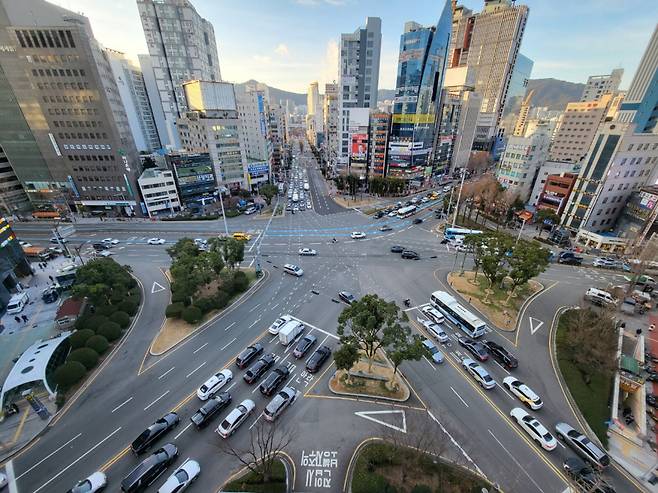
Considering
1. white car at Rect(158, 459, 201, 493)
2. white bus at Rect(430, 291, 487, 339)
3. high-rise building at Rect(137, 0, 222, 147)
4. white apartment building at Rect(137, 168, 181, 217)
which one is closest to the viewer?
white car at Rect(158, 459, 201, 493)

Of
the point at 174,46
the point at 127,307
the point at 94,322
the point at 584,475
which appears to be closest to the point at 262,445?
the point at 584,475

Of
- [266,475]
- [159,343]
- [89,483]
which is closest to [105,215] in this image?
[159,343]

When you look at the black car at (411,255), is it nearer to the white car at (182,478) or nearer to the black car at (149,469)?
the white car at (182,478)

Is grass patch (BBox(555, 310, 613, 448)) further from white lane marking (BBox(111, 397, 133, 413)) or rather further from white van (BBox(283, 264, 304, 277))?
white lane marking (BBox(111, 397, 133, 413))

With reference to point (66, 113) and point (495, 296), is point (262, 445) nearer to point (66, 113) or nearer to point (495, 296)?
point (495, 296)

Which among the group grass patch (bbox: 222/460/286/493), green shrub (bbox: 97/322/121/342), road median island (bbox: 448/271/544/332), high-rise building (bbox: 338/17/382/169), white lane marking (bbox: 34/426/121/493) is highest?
high-rise building (bbox: 338/17/382/169)

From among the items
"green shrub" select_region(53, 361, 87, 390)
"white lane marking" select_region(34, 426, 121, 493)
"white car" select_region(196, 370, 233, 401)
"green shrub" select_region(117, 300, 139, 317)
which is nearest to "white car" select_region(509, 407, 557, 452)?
"white car" select_region(196, 370, 233, 401)
